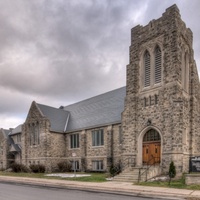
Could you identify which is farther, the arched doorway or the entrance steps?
the arched doorway

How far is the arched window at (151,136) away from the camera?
2494 centimetres

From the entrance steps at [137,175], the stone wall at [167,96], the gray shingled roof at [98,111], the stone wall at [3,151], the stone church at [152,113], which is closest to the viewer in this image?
the entrance steps at [137,175]

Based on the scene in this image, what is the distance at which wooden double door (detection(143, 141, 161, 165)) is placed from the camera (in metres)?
24.8

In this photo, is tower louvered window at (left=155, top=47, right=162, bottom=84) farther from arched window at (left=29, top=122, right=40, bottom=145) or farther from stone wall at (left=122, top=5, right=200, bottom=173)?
arched window at (left=29, top=122, right=40, bottom=145)

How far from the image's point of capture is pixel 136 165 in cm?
2556

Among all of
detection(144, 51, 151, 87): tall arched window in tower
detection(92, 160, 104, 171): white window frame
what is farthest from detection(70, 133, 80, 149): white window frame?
detection(144, 51, 151, 87): tall arched window in tower

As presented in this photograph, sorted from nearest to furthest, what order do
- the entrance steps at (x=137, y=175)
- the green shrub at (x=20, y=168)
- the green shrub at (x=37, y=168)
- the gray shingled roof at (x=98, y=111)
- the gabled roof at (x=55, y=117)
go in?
the entrance steps at (x=137, y=175), the gray shingled roof at (x=98, y=111), the green shrub at (x=37, y=168), the green shrub at (x=20, y=168), the gabled roof at (x=55, y=117)

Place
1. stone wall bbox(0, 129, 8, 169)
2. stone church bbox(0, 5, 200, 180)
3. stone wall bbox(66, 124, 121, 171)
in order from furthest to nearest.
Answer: stone wall bbox(0, 129, 8, 169), stone wall bbox(66, 124, 121, 171), stone church bbox(0, 5, 200, 180)

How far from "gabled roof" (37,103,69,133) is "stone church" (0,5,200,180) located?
3.30 metres

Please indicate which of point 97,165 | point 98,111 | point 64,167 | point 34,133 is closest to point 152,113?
point 97,165

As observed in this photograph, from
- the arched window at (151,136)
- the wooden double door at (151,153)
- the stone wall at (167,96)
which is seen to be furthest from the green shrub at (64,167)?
the arched window at (151,136)

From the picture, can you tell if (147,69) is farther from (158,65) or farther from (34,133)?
(34,133)

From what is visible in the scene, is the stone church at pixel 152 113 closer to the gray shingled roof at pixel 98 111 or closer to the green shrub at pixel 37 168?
the gray shingled roof at pixel 98 111

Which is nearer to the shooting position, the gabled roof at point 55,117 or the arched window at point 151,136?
the arched window at point 151,136
